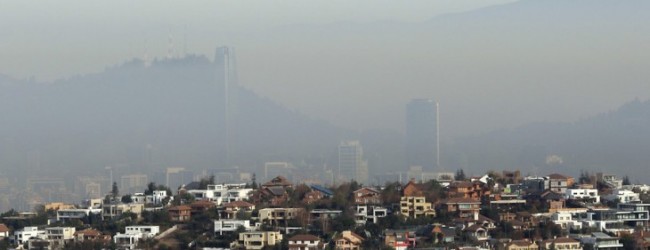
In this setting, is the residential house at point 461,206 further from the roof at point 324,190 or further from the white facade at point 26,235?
the white facade at point 26,235

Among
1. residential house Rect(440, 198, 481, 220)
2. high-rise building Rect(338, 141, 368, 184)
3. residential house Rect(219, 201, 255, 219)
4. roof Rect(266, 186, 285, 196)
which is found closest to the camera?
residential house Rect(440, 198, 481, 220)

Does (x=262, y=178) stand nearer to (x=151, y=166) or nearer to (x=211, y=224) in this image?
(x=151, y=166)

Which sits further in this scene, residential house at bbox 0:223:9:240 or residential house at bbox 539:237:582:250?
residential house at bbox 0:223:9:240

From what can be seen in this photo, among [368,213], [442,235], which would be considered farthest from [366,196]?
[442,235]

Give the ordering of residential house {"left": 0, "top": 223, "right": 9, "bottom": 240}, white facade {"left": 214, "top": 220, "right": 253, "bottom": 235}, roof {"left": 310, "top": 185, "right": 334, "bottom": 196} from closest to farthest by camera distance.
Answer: white facade {"left": 214, "top": 220, "right": 253, "bottom": 235} < residential house {"left": 0, "top": 223, "right": 9, "bottom": 240} < roof {"left": 310, "top": 185, "right": 334, "bottom": 196}

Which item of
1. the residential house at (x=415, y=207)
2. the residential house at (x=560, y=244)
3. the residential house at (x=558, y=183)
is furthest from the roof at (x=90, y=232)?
the residential house at (x=558, y=183)

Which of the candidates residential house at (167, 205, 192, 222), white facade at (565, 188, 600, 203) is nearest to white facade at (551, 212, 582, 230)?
white facade at (565, 188, 600, 203)

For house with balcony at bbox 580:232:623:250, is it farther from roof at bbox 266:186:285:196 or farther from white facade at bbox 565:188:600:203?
roof at bbox 266:186:285:196
